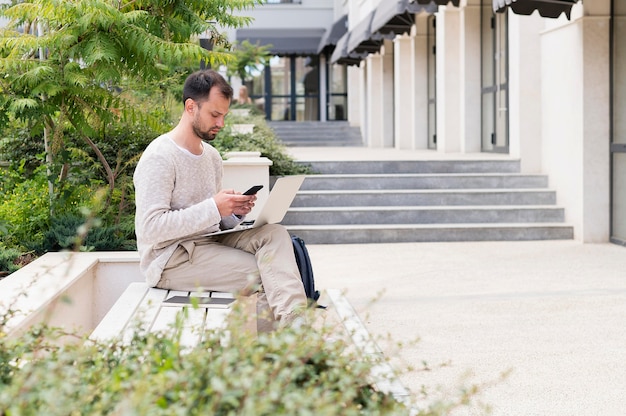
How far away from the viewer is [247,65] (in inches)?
1230

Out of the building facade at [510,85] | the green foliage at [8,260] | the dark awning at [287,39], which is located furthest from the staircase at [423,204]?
the dark awning at [287,39]

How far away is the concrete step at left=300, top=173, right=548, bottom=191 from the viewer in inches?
549

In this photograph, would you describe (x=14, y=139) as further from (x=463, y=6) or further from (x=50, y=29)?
(x=463, y=6)

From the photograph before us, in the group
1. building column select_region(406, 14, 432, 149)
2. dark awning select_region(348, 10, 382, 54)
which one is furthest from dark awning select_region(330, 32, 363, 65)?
building column select_region(406, 14, 432, 149)

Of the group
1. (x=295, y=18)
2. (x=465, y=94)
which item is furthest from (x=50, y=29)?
(x=295, y=18)

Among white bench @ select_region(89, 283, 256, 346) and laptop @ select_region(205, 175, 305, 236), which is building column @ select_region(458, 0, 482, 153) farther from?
white bench @ select_region(89, 283, 256, 346)

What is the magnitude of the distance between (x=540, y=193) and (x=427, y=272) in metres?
4.19

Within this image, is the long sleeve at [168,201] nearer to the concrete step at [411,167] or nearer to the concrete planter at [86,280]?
the concrete planter at [86,280]

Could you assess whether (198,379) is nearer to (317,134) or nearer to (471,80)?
(471,80)

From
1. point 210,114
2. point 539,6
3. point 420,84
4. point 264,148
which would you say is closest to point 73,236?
point 210,114

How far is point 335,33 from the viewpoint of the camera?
1394 inches

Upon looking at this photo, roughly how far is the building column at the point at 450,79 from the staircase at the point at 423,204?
5256mm

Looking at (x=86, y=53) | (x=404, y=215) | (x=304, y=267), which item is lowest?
(x=404, y=215)

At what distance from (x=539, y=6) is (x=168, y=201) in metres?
7.26
